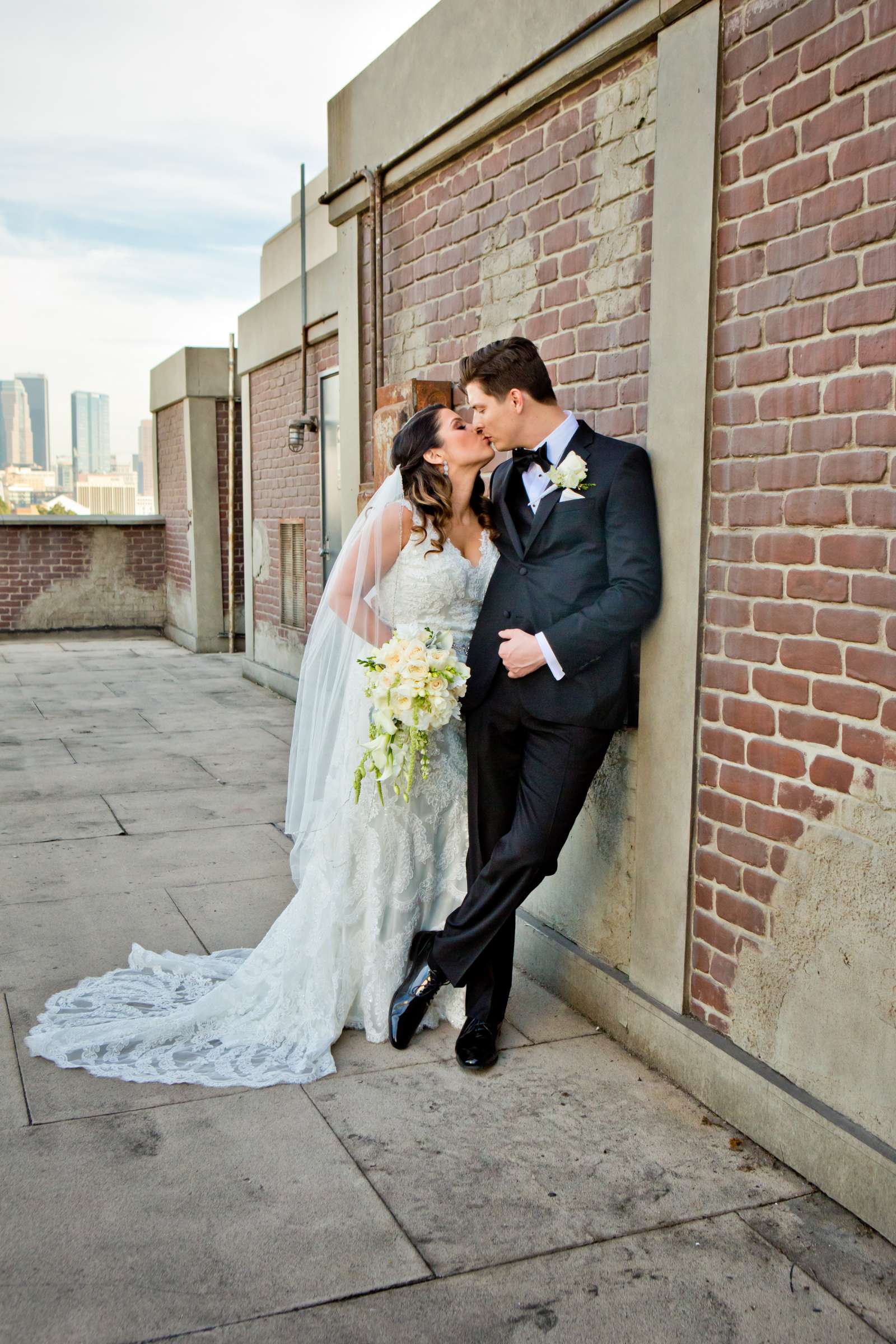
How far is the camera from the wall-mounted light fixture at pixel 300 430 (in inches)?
365

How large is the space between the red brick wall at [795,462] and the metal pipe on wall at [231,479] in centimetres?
1075

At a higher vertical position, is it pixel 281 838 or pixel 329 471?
pixel 329 471

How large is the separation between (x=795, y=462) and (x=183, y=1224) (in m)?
2.22

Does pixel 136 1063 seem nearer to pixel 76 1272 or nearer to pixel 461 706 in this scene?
pixel 76 1272

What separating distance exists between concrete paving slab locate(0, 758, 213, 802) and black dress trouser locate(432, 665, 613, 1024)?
376 centimetres

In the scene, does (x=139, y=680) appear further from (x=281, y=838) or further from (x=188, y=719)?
(x=281, y=838)

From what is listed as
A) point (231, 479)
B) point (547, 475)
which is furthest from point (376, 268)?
point (231, 479)

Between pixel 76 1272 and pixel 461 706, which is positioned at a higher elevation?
pixel 461 706

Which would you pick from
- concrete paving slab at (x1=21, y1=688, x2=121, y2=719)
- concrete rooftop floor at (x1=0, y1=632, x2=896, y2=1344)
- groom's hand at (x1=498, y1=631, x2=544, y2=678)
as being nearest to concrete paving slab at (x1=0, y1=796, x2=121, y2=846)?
concrete rooftop floor at (x1=0, y1=632, x2=896, y2=1344)

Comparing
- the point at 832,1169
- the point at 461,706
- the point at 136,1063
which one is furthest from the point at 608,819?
the point at 136,1063

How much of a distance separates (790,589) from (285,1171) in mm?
1843

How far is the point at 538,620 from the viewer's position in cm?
327

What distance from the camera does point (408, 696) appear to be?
128 inches

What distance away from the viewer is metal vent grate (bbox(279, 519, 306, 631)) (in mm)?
10039
